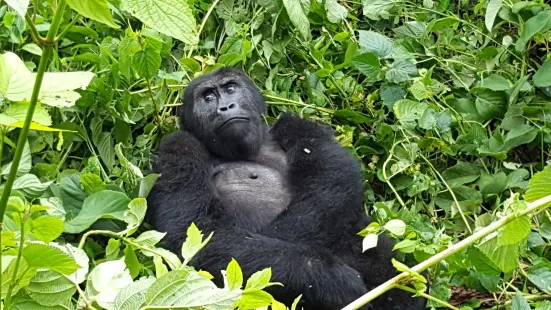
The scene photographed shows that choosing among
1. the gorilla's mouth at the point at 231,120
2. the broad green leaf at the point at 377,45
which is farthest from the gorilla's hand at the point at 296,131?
the broad green leaf at the point at 377,45

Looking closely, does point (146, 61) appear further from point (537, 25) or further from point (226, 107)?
point (537, 25)

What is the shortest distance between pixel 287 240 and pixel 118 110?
3.53ft

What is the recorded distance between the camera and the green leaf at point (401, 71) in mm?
4070

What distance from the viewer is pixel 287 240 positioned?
10.2 feet

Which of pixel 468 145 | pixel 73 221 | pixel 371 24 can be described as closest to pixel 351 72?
pixel 371 24

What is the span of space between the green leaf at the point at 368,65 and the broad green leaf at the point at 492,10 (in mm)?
680

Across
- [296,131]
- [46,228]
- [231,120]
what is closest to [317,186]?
[296,131]

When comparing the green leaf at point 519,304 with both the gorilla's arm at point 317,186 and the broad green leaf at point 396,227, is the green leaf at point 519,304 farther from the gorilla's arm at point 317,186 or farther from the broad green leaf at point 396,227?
the gorilla's arm at point 317,186

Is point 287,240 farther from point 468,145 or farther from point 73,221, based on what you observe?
point 468,145

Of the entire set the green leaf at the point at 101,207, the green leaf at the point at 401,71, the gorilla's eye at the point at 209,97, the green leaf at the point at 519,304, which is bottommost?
the green leaf at the point at 401,71

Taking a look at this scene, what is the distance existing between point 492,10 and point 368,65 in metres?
0.82

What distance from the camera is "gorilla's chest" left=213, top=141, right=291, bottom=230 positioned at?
320 cm

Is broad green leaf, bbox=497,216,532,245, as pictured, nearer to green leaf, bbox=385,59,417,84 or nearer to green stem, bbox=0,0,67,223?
green stem, bbox=0,0,67,223

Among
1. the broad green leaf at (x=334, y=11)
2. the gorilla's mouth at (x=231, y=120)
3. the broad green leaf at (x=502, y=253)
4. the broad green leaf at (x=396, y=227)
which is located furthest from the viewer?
the broad green leaf at (x=334, y=11)
